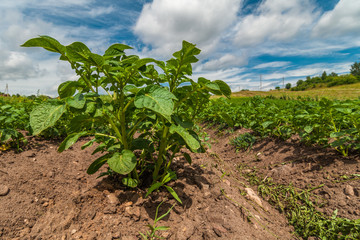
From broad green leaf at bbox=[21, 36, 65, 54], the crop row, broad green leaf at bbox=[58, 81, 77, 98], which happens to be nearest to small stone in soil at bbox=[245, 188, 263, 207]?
the crop row

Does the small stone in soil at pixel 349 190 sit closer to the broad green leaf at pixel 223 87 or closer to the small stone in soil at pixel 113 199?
the broad green leaf at pixel 223 87

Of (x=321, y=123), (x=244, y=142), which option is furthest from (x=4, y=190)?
(x=321, y=123)

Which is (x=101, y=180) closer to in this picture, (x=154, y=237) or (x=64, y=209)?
(x=64, y=209)

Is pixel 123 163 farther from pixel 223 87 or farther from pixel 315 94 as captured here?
pixel 315 94

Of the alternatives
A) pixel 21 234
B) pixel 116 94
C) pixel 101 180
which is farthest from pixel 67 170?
pixel 116 94

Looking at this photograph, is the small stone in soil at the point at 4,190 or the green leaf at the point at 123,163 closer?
the green leaf at the point at 123,163

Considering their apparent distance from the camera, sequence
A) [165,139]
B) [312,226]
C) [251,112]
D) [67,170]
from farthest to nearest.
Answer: [251,112], [67,170], [312,226], [165,139]

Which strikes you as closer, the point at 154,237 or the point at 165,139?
the point at 154,237

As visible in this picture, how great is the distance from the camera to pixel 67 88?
4.59ft

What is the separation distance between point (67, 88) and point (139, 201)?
1040 millimetres

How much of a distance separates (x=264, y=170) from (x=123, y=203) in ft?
6.75

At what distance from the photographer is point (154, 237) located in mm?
1312

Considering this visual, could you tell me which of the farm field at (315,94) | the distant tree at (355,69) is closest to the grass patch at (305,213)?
the farm field at (315,94)

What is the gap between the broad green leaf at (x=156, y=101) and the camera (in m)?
1.06
